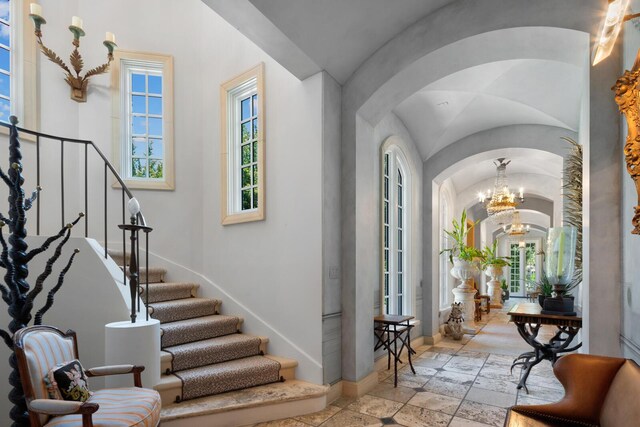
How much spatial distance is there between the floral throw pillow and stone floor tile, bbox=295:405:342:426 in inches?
68.8

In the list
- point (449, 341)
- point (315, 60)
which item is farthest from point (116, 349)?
point (449, 341)

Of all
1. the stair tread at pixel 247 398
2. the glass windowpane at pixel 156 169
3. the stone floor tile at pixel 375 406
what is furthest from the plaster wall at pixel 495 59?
the glass windowpane at pixel 156 169

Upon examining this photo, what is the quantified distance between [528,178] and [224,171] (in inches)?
338

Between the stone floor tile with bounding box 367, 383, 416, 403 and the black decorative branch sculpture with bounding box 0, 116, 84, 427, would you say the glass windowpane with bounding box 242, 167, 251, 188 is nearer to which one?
the black decorative branch sculpture with bounding box 0, 116, 84, 427

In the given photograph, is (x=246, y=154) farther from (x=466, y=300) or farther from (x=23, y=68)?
(x=466, y=300)

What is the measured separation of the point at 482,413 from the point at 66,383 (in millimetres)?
3384

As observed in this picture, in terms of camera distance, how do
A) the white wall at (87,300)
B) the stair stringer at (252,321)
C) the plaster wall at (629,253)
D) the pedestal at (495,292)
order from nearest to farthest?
the plaster wall at (629,253)
the white wall at (87,300)
the stair stringer at (252,321)
the pedestal at (495,292)

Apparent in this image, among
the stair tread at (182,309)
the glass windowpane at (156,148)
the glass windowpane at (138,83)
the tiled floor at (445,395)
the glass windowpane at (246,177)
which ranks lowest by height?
the tiled floor at (445,395)

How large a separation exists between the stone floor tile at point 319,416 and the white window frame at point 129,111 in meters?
3.49

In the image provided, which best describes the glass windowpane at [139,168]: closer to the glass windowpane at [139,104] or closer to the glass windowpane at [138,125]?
the glass windowpane at [138,125]

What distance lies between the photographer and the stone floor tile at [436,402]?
361 cm

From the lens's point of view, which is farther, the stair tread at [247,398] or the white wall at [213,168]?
the white wall at [213,168]

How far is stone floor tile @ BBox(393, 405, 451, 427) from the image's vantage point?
3.29 metres

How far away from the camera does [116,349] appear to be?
9.37 feet
